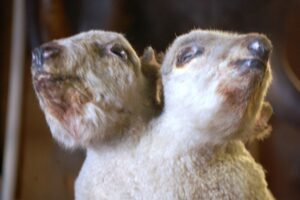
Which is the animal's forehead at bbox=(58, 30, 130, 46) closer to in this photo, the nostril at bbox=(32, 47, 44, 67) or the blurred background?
the nostril at bbox=(32, 47, 44, 67)

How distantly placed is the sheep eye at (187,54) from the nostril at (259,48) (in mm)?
34

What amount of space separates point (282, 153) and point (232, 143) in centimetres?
42

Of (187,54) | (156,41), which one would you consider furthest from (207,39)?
(156,41)

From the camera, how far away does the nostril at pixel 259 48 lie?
287 millimetres

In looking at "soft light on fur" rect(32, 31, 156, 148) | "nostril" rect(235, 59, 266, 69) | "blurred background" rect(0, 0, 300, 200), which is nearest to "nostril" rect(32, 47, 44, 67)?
"soft light on fur" rect(32, 31, 156, 148)

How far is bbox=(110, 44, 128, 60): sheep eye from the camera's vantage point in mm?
328

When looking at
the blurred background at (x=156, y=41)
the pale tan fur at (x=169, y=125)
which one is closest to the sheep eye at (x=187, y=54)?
the pale tan fur at (x=169, y=125)

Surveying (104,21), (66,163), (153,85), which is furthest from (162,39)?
(153,85)

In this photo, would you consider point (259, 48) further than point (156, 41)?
No

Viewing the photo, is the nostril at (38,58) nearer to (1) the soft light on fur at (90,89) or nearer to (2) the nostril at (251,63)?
(1) the soft light on fur at (90,89)

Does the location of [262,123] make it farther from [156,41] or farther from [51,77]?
[156,41]

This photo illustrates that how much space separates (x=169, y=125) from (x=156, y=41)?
0.33 m

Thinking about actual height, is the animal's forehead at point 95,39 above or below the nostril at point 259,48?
above

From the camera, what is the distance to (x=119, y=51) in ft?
1.08
